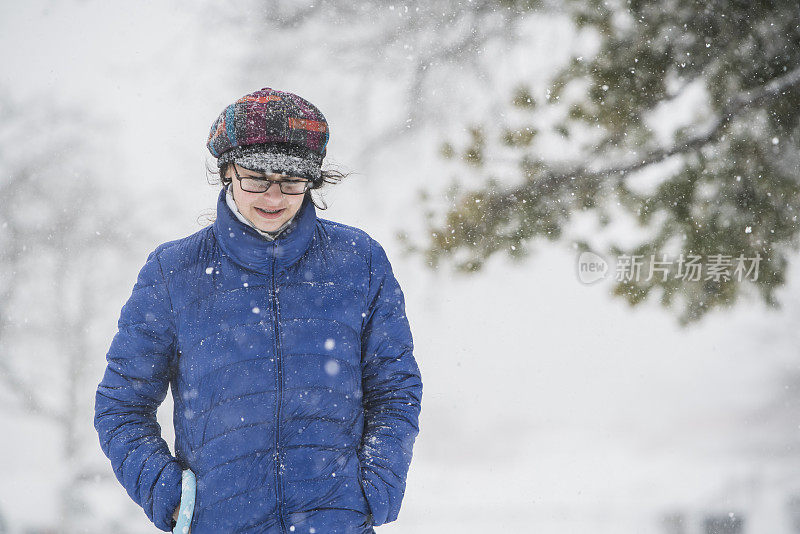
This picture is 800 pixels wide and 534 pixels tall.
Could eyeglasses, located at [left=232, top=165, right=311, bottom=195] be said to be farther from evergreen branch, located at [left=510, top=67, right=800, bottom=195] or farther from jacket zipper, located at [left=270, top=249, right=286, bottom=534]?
evergreen branch, located at [left=510, top=67, right=800, bottom=195]

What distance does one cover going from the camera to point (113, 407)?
1363mm

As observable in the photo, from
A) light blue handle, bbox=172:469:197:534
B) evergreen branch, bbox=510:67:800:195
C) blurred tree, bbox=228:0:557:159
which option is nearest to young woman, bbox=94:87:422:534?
light blue handle, bbox=172:469:197:534

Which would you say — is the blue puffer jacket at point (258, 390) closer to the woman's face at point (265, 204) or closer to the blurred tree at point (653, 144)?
the woman's face at point (265, 204)

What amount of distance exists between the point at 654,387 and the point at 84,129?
323 cm

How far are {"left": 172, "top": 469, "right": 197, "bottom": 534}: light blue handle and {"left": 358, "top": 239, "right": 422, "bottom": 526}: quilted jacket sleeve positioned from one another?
0.35m

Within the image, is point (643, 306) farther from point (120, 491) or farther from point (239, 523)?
point (120, 491)

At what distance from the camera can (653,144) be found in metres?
3.34

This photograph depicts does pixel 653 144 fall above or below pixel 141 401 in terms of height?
above

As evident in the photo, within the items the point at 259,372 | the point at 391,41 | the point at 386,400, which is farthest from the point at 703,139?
the point at 259,372

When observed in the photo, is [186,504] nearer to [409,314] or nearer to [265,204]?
[265,204]

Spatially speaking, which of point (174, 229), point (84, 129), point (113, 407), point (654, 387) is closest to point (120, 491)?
point (174, 229)

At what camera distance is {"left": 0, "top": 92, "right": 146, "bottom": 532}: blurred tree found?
10.6 feet

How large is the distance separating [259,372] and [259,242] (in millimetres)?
270

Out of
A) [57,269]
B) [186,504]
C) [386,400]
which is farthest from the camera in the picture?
[57,269]
